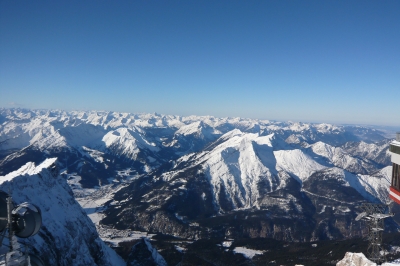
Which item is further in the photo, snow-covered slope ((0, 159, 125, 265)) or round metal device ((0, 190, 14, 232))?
snow-covered slope ((0, 159, 125, 265))

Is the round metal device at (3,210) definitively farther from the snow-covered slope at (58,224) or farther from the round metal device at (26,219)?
the snow-covered slope at (58,224)

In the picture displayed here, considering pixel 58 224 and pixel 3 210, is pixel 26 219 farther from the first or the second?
pixel 58 224

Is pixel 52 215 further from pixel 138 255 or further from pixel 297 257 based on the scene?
pixel 297 257

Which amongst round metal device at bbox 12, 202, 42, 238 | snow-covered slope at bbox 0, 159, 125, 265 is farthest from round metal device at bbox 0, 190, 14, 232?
snow-covered slope at bbox 0, 159, 125, 265

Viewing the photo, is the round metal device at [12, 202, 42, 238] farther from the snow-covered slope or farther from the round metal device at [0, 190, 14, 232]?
the snow-covered slope

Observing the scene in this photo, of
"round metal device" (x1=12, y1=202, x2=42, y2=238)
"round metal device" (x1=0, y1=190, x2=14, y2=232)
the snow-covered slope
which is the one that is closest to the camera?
"round metal device" (x1=0, y1=190, x2=14, y2=232)

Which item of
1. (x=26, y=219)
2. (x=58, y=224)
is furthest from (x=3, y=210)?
(x=58, y=224)
